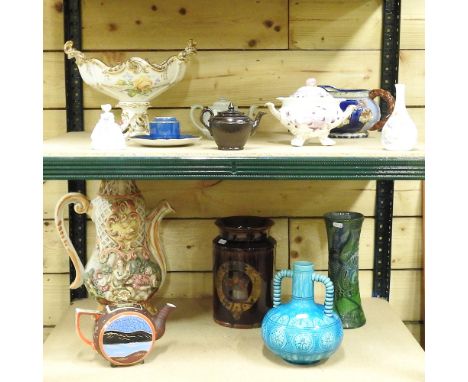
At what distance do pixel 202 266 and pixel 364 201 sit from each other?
0.45 metres

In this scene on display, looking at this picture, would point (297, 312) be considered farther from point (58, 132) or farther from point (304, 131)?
point (58, 132)

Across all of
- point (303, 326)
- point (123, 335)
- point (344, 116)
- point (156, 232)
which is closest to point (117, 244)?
point (156, 232)

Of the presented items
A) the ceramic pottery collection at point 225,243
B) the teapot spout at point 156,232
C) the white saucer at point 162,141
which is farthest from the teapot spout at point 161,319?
the white saucer at point 162,141

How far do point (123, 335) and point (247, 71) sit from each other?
0.71m

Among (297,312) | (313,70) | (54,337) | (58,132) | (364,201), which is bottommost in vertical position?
(54,337)

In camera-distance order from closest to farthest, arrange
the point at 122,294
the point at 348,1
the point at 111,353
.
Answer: the point at 111,353
the point at 122,294
the point at 348,1

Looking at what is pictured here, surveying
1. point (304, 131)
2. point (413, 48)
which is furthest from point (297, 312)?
point (413, 48)

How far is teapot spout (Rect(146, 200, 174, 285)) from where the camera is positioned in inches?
58.7

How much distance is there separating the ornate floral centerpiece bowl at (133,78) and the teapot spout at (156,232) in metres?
0.17

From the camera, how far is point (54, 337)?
148 centimetres

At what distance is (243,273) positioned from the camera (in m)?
1.47

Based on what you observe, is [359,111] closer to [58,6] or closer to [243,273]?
[243,273]

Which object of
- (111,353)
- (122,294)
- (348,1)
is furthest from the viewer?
(348,1)

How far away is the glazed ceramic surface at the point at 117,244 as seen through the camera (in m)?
1.44
